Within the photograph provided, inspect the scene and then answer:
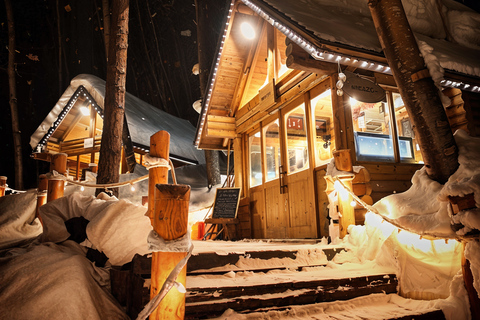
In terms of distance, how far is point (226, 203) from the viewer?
8898mm

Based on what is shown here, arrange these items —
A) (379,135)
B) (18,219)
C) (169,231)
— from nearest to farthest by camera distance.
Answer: (169,231)
(18,219)
(379,135)

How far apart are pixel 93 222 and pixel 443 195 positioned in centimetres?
367

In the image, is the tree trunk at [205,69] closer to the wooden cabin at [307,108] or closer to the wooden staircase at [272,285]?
the wooden cabin at [307,108]

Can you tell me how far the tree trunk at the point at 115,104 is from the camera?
646 cm

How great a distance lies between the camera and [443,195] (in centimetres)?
284

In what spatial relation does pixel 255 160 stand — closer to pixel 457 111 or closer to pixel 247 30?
pixel 247 30

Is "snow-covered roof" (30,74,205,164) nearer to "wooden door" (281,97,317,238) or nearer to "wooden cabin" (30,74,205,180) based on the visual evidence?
"wooden cabin" (30,74,205,180)

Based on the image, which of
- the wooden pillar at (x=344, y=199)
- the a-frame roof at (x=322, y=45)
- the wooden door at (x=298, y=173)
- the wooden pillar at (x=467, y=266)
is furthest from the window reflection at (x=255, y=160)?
the wooden pillar at (x=467, y=266)

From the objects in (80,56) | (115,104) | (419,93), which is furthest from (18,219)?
(80,56)

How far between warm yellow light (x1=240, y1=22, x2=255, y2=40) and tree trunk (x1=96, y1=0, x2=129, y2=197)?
304cm

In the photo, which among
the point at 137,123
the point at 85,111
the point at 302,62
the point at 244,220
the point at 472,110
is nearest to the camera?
the point at 302,62

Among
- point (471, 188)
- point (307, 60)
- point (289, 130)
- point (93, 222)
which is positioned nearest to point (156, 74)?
point (289, 130)

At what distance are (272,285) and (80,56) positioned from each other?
23.5 m

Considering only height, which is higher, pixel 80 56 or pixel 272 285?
pixel 80 56
